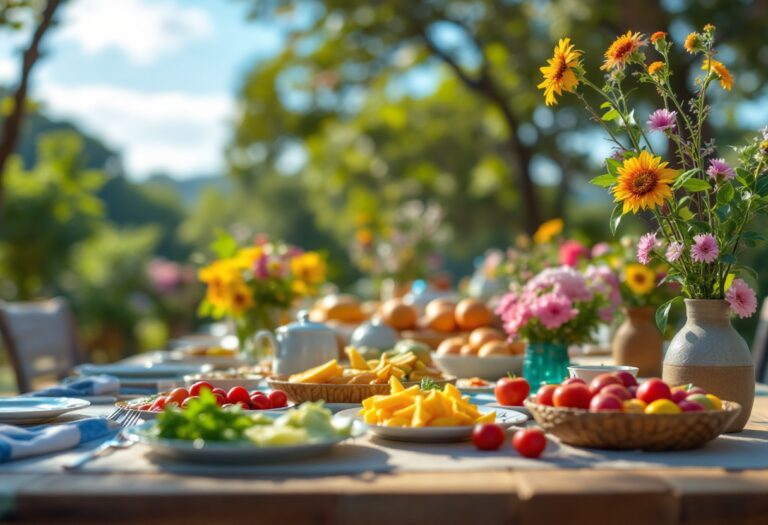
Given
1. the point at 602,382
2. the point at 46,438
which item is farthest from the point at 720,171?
the point at 46,438

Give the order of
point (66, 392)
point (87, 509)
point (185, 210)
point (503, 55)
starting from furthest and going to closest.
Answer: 1. point (185, 210)
2. point (503, 55)
3. point (66, 392)
4. point (87, 509)

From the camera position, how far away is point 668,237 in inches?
76.4

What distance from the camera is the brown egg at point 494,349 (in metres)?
2.98

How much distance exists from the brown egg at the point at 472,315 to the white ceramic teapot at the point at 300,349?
0.93 metres

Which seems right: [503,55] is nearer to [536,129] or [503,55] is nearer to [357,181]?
[536,129]

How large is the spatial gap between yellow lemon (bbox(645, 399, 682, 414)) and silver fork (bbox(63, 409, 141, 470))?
872 millimetres

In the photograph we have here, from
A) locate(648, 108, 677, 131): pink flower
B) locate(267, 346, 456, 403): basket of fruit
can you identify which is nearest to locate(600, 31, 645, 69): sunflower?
locate(648, 108, 677, 131): pink flower

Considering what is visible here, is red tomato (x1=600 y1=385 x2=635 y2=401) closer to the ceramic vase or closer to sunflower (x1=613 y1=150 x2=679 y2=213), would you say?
sunflower (x1=613 y1=150 x2=679 y2=213)

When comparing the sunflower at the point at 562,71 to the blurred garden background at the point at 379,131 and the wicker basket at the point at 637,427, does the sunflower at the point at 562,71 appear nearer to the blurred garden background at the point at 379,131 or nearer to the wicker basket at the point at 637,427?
the wicker basket at the point at 637,427

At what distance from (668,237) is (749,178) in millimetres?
179

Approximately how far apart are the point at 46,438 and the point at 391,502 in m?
0.66

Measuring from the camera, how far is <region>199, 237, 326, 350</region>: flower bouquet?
3525mm

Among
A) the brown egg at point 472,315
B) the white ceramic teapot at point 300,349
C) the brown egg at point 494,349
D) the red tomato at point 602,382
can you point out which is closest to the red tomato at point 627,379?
the red tomato at point 602,382

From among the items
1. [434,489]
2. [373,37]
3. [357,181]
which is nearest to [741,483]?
[434,489]
